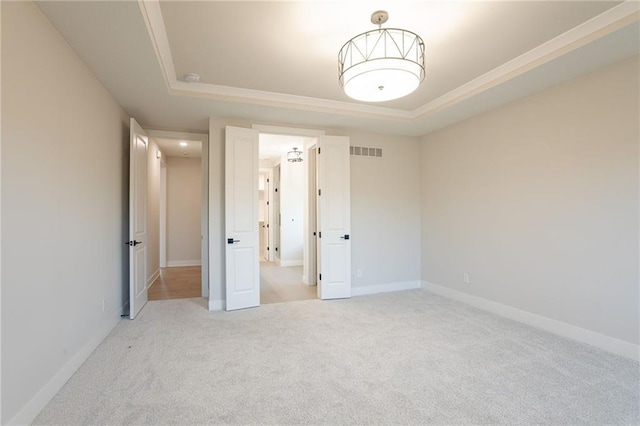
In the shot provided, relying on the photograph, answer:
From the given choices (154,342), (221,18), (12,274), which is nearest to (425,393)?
(154,342)

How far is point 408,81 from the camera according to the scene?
2.23m

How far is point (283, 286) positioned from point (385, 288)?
1722 millimetres

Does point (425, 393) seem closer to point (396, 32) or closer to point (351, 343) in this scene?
point (351, 343)

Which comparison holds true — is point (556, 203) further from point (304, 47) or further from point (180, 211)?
point (180, 211)

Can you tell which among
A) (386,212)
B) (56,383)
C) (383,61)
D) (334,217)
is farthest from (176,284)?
(383,61)

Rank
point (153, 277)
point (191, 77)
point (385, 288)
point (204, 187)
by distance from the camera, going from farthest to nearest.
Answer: point (153, 277) → point (385, 288) → point (204, 187) → point (191, 77)

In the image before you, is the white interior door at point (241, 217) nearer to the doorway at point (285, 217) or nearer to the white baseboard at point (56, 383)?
the doorway at point (285, 217)

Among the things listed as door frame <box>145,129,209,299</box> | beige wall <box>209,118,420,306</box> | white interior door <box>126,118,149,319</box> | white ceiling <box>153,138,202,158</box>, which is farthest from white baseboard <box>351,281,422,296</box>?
white ceiling <box>153,138,202,158</box>

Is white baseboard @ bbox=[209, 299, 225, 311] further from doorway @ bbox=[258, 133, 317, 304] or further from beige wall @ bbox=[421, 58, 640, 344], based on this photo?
beige wall @ bbox=[421, 58, 640, 344]

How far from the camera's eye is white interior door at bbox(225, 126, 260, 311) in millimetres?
3963

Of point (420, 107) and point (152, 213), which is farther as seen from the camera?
point (152, 213)

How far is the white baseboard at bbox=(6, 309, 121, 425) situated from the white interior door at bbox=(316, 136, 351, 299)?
2.64 meters

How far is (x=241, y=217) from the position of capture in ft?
13.3

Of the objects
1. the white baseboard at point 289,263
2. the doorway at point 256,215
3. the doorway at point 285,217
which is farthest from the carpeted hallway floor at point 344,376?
the white baseboard at point 289,263
